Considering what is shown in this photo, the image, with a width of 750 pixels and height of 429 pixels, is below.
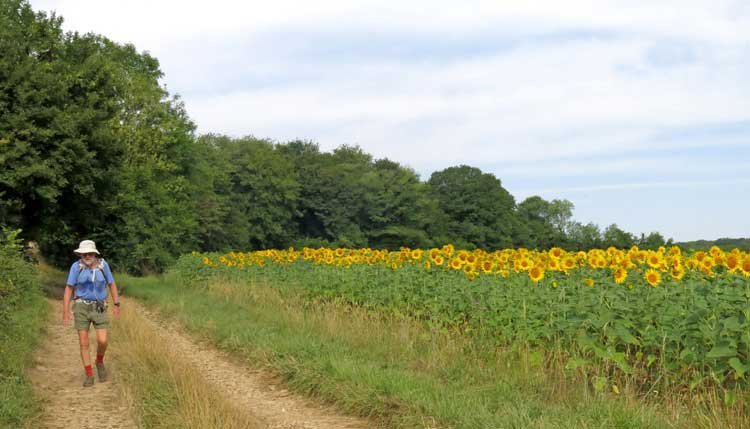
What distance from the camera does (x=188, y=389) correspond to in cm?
704

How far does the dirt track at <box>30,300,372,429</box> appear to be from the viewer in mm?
7223

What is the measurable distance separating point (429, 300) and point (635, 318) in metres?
3.93

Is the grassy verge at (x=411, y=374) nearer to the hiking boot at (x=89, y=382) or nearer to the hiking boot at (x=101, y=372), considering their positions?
the hiking boot at (x=101, y=372)

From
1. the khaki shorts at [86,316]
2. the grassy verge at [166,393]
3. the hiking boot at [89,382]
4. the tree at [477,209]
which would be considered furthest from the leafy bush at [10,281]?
the tree at [477,209]

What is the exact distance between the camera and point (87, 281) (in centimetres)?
922

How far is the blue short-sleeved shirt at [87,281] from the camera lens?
30.1 ft

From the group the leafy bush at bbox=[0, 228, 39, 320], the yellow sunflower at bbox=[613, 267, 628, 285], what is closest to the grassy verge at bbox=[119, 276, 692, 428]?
the yellow sunflower at bbox=[613, 267, 628, 285]

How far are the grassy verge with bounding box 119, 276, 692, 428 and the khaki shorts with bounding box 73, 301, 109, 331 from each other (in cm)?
210

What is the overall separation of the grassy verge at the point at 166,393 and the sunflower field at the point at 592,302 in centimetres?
327

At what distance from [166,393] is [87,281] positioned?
263 centimetres

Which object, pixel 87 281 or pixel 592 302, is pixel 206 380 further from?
pixel 592 302

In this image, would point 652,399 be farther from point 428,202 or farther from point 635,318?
point 428,202

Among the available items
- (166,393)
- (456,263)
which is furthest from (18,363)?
(456,263)

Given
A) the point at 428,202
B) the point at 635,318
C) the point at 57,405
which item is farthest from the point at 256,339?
the point at 428,202
